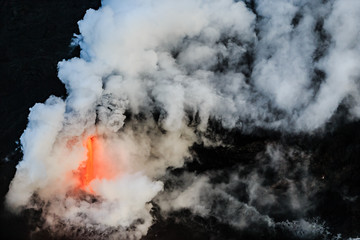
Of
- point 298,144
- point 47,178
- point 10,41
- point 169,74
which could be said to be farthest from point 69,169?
point 298,144

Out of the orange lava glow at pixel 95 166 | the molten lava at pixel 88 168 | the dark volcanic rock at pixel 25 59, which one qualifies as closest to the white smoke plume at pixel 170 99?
the orange lava glow at pixel 95 166

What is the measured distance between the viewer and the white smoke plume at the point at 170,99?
15.6 metres

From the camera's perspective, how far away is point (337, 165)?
15867 millimetres

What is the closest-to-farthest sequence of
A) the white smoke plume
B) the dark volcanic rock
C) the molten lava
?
1. the white smoke plume
2. the molten lava
3. the dark volcanic rock

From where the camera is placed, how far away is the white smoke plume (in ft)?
51.2

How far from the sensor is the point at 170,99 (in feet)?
51.9

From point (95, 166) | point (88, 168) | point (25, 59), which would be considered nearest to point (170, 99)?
point (95, 166)

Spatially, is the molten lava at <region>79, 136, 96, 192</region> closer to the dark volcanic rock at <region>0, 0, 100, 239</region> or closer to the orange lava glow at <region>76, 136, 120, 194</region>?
the orange lava glow at <region>76, 136, 120, 194</region>

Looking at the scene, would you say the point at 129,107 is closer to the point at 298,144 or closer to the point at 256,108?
the point at 256,108

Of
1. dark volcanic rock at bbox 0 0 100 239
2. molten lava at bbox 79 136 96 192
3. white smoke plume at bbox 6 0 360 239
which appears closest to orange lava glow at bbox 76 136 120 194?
molten lava at bbox 79 136 96 192

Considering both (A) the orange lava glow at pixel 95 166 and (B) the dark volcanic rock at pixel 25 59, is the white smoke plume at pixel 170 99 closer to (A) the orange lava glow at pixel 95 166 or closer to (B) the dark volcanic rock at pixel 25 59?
(A) the orange lava glow at pixel 95 166

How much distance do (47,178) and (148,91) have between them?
16.0ft

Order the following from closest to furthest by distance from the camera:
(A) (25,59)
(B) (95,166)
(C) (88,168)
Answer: (C) (88,168), (B) (95,166), (A) (25,59)

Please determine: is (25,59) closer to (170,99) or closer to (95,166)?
(95,166)
